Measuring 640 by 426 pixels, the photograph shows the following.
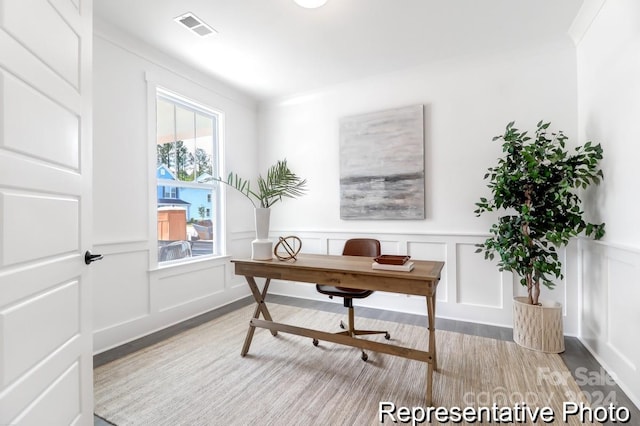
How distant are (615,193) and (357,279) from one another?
183 centimetres

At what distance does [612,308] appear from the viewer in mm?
2072

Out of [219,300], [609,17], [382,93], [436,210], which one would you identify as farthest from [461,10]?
[219,300]

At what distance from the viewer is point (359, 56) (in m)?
3.08

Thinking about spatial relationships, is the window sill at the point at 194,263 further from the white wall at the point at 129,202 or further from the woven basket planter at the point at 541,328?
the woven basket planter at the point at 541,328

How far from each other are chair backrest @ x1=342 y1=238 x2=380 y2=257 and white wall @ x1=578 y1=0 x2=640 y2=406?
1.67 metres

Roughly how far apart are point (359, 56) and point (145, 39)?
2030mm

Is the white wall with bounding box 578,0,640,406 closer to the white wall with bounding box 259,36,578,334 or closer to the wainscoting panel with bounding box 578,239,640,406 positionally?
the wainscoting panel with bounding box 578,239,640,406

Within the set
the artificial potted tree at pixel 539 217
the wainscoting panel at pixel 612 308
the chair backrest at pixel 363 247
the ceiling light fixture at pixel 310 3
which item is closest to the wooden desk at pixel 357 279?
the chair backrest at pixel 363 247

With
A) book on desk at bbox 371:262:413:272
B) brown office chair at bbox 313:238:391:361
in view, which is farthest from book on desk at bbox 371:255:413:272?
brown office chair at bbox 313:238:391:361

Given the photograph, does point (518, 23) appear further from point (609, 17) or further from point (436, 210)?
point (436, 210)

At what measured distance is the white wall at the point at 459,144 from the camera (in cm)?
281

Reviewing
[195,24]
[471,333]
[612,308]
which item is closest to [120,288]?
[195,24]

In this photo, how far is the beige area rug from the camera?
1.71 m

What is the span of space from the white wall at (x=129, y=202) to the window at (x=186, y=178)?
183 mm
